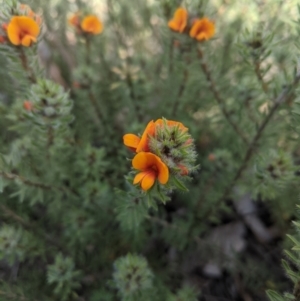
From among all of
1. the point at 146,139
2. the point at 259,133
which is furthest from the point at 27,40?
the point at 259,133

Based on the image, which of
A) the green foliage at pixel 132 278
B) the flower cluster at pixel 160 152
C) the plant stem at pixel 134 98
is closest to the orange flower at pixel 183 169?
the flower cluster at pixel 160 152

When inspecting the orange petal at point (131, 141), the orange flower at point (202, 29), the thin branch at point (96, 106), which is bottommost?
the thin branch at point (96, 106)

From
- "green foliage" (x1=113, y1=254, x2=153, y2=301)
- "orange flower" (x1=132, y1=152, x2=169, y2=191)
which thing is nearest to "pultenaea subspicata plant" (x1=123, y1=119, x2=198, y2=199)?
"orange flower" (x1=132, y1=152, x2=169, y2=191)

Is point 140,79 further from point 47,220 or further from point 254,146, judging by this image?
point 47,220

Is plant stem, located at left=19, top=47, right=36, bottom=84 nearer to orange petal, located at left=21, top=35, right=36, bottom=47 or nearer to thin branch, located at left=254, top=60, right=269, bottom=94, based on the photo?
orange petal, located at left=21, top=35, right=36, bottom=47

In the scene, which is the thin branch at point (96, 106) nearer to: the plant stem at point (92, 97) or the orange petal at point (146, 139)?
the plant stem at point (92, 97)

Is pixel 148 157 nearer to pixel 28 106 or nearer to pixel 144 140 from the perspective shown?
pixel 144 140

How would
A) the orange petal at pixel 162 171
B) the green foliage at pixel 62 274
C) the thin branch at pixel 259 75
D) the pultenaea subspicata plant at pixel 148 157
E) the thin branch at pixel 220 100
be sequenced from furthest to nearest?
1. the thin branch at pixel 220 100
2. the green foliage at pixel 62 274
3. the thin branch at pixel 259 75
4. the pultenaea subspicata plant at pixel 148 157
5. the orange petal at pixel 162 171
